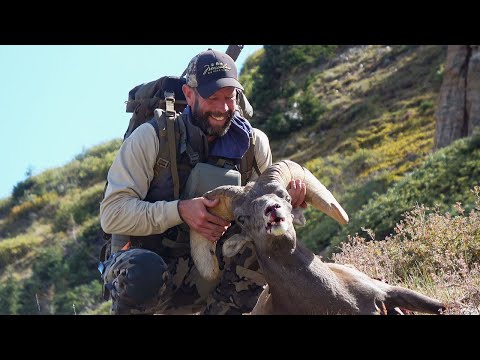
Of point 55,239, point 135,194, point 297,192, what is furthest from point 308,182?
point 55,239

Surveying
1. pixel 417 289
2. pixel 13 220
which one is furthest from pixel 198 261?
pixel 13 220

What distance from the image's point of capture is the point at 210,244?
6301 millimetres

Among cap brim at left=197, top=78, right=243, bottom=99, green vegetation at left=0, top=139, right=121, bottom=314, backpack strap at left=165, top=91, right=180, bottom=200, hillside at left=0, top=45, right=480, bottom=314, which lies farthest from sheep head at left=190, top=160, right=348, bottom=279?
green vegetation at left=0, top=139, right=121, bottom=314

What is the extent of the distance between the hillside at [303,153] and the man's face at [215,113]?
1012 cm

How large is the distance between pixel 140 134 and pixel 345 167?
21.2m

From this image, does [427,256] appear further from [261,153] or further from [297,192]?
[297,192]

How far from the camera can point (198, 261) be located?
634 centimetres

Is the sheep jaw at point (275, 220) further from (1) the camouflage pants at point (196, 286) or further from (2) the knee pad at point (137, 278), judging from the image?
(2) the knee pad at point (137, 278)

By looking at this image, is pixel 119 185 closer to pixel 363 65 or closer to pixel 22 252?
pixel 22 252

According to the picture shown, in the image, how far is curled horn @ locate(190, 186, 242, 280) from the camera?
6238mm

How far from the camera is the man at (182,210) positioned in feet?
21.0

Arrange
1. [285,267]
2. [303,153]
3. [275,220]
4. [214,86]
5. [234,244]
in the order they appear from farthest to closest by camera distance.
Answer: [303,153], [214,86], [234,244], [285,267], [275,220]

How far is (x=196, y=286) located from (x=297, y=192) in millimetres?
1229
